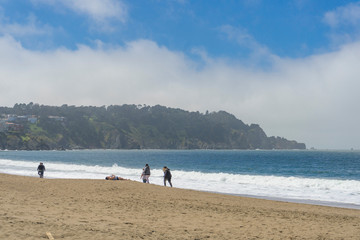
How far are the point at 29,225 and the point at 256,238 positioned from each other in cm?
625

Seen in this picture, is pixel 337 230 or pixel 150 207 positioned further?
pixel 150 207

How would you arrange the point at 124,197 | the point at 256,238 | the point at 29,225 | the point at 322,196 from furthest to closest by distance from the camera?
1. the point at 322,196
2. the point at 124,197
3. the point at 256,238
4. the point at 29,225

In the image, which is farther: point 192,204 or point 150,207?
point 192,204

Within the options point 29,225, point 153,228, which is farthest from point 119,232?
point 29,225

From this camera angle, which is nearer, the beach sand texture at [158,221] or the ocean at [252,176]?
the beach sand texture at [158,221]

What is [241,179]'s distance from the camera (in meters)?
38.6

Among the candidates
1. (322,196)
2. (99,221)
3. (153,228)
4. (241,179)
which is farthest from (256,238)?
(241,179)

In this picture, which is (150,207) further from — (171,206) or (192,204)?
(192,204)

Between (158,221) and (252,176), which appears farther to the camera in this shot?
(252,176)

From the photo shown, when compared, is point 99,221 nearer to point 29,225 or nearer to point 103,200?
point 29,225

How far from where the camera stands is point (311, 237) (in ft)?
34.4

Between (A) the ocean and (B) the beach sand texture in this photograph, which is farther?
(A) the ocean

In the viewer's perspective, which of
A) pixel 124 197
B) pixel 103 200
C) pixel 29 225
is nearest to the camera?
pixel 29 225

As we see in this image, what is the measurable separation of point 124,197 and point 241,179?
23.3 m
